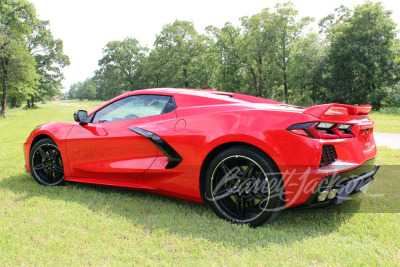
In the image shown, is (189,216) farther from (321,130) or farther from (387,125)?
(387,125)

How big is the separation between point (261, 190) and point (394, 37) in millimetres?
39000

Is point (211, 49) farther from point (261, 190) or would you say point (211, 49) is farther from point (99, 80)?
point (261, 190)

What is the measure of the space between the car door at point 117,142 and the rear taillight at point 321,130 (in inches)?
59.2

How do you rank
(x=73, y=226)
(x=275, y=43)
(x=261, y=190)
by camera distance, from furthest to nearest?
(x=275, y=43), (x=73, y=226), (x=261, y=190)

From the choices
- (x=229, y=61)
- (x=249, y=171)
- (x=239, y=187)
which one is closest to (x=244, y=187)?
(x=239, y=187)

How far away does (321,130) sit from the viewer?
2.40m

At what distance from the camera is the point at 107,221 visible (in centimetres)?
284

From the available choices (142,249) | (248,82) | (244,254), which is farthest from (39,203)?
(248,82)

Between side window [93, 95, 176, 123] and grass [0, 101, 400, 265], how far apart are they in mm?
1028

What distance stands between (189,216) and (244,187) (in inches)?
28.4

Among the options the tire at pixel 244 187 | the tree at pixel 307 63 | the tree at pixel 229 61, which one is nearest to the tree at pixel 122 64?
the tree at pixel 229 61

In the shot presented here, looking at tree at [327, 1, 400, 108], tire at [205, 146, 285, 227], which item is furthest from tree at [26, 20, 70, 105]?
tire at [205, 146, 285, 227]

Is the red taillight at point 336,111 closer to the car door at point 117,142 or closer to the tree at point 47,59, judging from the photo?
the car door at point 117,142

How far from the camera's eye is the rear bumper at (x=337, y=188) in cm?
231
